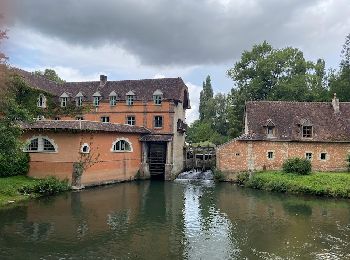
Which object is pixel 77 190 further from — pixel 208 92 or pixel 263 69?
pixel 208 92

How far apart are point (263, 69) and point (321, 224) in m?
35.3

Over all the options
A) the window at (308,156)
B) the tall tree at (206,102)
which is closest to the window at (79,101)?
the window at (308,156)

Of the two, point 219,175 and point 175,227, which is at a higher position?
point 219,175

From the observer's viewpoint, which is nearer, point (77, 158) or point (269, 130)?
point (77, 158)

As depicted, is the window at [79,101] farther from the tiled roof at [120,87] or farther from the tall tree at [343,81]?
the tall tree at [343,81]

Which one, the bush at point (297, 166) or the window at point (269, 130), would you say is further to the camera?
the window at point (269, 130)

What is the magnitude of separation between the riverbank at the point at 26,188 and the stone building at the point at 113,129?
1.65 metres

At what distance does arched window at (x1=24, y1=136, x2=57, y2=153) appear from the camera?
107 feet

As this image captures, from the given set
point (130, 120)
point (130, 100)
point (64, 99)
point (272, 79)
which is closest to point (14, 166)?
point (130, 120)

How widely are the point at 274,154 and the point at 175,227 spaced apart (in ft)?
66.0

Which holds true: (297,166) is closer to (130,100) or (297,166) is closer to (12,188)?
(130,100)

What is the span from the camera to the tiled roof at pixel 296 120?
37.8 meters

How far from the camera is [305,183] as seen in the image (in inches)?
1262

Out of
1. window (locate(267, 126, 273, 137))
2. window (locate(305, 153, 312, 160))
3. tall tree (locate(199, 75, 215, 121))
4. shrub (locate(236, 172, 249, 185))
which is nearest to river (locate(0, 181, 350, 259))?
shrub (locate(236, 172, 249, 185))
